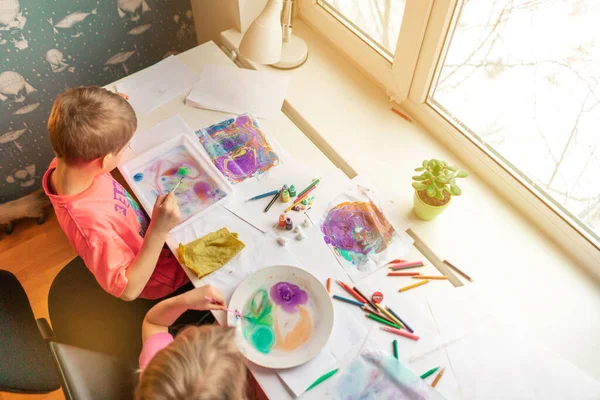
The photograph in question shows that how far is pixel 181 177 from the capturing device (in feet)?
3.82

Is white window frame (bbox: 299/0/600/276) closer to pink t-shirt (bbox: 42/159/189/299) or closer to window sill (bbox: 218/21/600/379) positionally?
window sill (bbox: 218/21/600/379)

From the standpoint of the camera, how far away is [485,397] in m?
0.88

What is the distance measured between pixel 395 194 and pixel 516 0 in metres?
0.53

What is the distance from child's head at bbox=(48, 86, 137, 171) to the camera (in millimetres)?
998

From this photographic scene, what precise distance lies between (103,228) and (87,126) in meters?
0.23

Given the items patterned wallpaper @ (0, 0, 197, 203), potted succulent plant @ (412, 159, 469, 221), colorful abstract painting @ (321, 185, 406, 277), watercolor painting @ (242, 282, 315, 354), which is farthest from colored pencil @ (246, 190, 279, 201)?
patterned wallpaper @ (0, 0, 197, 203)

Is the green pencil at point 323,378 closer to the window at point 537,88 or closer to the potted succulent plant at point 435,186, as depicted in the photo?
the potted succulent plant at point 435,186

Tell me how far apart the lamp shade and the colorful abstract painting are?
1.48ft

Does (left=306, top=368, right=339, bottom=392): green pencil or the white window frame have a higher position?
the white window frame

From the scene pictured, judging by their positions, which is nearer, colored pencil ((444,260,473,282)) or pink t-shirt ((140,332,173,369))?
pink t-shirt ((140,332,173,369))

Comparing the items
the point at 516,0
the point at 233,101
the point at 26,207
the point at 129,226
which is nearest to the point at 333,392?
the point at 129,226

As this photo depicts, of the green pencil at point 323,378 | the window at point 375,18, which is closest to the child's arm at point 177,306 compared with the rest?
the green pencil at point 323,378

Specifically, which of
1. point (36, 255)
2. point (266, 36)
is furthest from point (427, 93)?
point (36, 255)

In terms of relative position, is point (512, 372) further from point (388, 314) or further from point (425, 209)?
point (425, 209)
